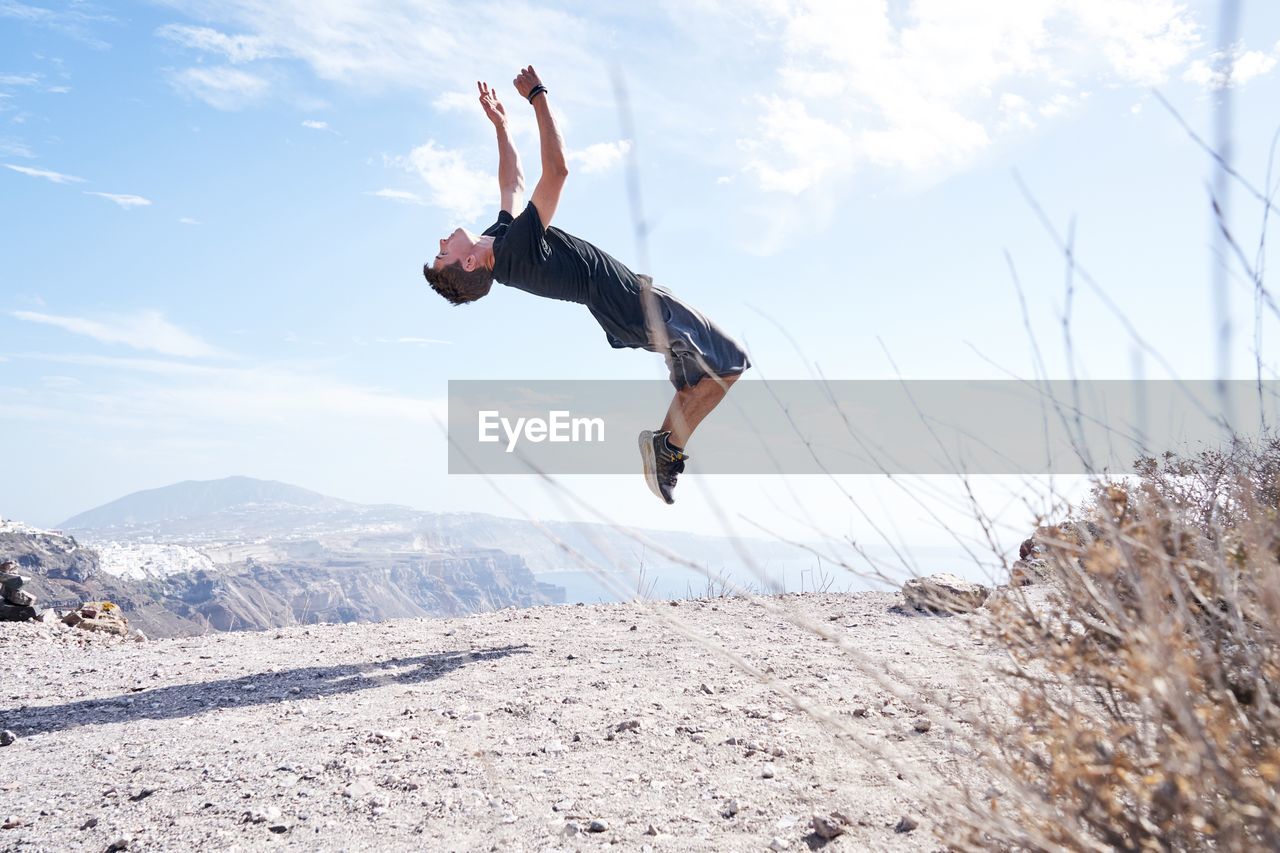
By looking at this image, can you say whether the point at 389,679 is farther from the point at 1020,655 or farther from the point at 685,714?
the point at 1020,655

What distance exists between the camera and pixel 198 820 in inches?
84.5

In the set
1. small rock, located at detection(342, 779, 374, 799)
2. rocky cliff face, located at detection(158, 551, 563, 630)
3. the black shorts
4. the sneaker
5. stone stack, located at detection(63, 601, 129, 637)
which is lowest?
rocky cliff face, located at detection(158, 551, 563, 630)

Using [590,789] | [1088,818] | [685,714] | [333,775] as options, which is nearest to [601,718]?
[685,714]

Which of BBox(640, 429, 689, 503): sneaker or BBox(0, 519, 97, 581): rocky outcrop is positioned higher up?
BBox(640, 429, 689, 503): sneaker

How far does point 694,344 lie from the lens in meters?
3.75

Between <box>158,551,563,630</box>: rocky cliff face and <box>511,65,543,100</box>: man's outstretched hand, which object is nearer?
<box>511,65,543,100</box>: man's outstretched hand

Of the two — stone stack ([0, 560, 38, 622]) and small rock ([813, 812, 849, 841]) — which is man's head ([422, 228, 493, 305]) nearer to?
Result: small rock ([813, 812, 849, 841])

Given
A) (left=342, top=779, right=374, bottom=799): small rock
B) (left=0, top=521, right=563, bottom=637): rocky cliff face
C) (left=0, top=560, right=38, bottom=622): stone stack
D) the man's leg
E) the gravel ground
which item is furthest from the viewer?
(left=0, top=521, right=563, bottom=637): rocky cliff face

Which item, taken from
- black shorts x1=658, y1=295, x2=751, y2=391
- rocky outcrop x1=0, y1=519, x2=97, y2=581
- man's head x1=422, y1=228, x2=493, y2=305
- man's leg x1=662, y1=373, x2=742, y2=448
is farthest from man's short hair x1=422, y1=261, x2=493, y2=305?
rocky outcrop x1=0, y1=519, x2=97, y2=581

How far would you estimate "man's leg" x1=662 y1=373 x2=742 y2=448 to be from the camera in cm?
401

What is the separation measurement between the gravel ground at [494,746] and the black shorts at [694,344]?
1.34m

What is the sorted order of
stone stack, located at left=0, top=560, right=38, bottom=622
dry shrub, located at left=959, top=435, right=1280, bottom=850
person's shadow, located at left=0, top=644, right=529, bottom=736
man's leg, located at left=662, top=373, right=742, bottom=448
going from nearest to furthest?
1. dry shrub, located at left=959, top=435, right=1280, bottom=850
2. person's shadow, located at left=0, top=644, right=529, bottom=736
3. man's leg, located at left=662, top=373, right=742, bottom=448
4. stone stack, located at left=0, top=560, right=38, bottom=622

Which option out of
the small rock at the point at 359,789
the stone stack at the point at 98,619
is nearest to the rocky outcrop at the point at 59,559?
the stone stack at the point at 98,619

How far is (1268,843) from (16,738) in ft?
12.4
